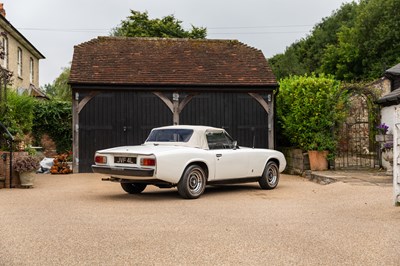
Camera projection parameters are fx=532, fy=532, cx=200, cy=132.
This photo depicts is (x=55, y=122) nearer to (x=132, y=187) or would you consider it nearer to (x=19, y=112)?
(x=19, y=112)

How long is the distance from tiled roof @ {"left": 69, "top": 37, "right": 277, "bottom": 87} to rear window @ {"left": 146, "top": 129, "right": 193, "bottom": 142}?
6742mm

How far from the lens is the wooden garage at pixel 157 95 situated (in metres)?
17.8

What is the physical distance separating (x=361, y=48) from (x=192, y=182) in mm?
35942

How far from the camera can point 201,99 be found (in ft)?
60.9

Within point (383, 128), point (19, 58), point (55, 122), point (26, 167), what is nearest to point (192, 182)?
point (26, 167)

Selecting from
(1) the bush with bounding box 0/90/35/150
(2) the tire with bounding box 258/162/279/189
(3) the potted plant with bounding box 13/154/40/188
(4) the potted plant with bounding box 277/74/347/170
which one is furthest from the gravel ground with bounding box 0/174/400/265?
(4) the potted plant with bounding box 277/74/347/170

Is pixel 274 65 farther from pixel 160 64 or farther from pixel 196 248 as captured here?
pixel 196 248

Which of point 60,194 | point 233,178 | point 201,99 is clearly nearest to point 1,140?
point 60,194

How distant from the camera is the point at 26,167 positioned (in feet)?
40.4

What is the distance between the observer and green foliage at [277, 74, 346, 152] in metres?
15.8

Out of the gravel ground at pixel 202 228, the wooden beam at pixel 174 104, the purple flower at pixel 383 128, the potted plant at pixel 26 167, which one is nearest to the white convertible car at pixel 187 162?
the gravel ground at pixel 202 228

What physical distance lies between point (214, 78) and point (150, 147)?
8492 millimetres

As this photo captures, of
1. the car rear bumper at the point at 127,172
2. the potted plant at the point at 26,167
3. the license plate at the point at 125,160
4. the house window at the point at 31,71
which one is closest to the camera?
the car rear bumper at the point at 127,172

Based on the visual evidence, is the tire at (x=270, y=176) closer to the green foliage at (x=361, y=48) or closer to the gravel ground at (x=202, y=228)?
the gravel ground at (x=202, y=228)
